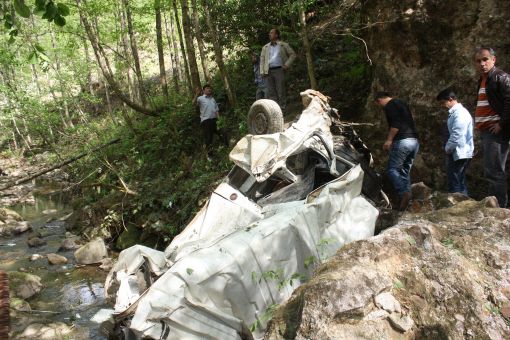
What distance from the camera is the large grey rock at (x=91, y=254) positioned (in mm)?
9531

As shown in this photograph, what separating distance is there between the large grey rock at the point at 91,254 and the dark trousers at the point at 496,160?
26.1ft

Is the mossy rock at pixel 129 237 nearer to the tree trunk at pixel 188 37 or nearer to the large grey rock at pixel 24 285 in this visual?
the large grey rock at pixel 24 285

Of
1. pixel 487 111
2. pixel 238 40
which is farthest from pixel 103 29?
pixel 487 111

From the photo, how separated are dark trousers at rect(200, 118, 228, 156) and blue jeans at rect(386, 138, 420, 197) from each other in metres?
5.65

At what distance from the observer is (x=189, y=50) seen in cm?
1131

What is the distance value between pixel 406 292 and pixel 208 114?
27.3 feet

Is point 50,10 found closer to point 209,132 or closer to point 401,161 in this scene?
point 401,161

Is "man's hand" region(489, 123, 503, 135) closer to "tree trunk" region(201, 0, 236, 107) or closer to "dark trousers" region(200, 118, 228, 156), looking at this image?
"dark trousers" region(200, 118, 228, 156)

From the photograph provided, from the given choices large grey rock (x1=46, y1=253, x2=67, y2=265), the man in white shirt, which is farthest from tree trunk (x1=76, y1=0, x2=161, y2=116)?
the man in white shirt

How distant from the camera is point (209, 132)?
428 inches

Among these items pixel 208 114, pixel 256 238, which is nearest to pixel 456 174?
pixel 256 238

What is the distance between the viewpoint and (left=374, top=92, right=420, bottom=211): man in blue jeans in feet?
18.8

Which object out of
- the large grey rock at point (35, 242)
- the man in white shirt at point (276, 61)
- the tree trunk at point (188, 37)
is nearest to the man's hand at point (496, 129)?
the man in white shirt at point (276, 61)

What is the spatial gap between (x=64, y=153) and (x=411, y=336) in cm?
1786
